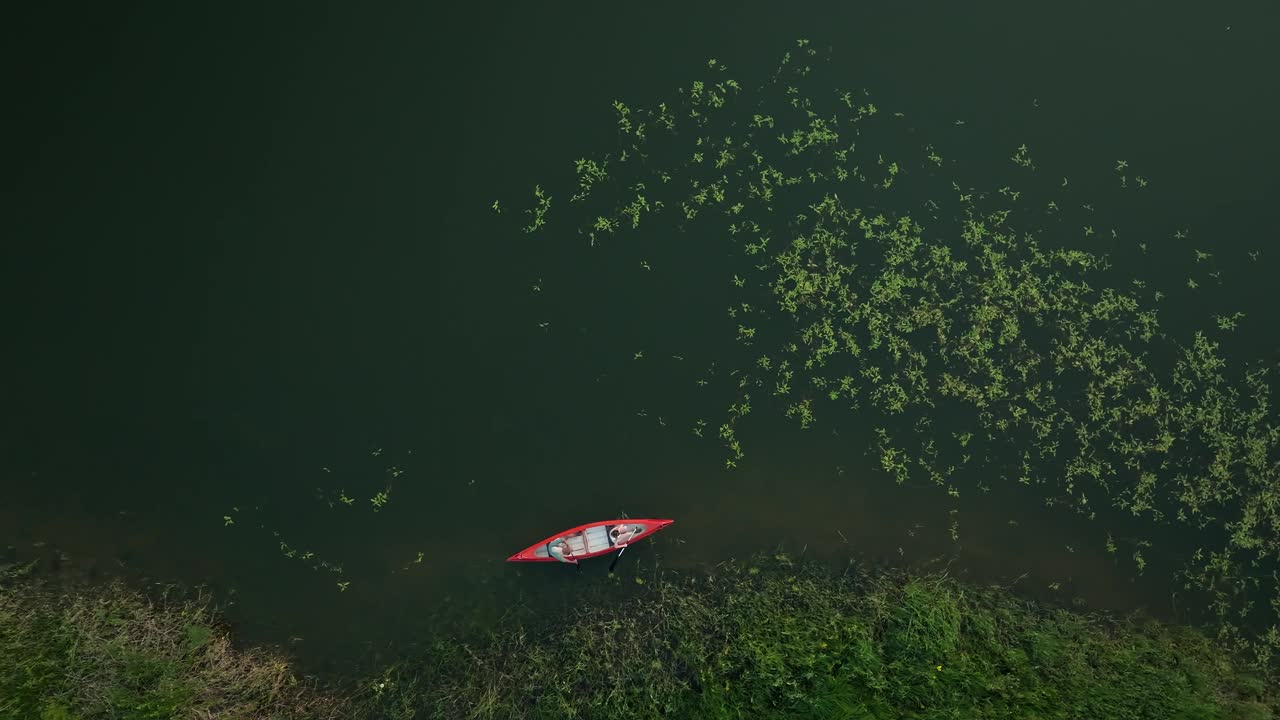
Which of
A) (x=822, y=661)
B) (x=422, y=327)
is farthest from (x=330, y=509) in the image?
(x=822, y=661)

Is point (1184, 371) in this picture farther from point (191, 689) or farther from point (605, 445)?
point (191, 689)

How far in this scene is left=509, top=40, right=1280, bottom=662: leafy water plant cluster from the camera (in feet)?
18.7

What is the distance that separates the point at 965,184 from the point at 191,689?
6.95 metres

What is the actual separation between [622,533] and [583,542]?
30 centimetres

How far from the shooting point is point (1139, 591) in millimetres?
5703

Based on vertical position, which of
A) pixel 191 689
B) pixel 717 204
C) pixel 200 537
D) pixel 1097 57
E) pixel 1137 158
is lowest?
pixel 191 689

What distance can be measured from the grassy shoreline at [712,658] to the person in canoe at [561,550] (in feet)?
1.40

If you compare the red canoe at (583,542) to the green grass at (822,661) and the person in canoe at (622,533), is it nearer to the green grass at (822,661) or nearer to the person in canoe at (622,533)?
the person in canoe at (622,533)

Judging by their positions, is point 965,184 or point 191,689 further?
point 965,184

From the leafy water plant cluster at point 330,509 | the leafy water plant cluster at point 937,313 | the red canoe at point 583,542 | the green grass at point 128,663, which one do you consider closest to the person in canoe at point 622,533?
the red canoe at point 583,542

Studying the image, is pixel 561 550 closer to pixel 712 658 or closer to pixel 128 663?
pixel 712 658

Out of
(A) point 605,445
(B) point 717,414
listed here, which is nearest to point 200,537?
(A) point 605,445

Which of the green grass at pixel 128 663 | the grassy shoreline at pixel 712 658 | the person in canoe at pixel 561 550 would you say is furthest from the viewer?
the person in canoe at pixel 561 550

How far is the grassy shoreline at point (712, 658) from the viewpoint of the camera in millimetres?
5375
